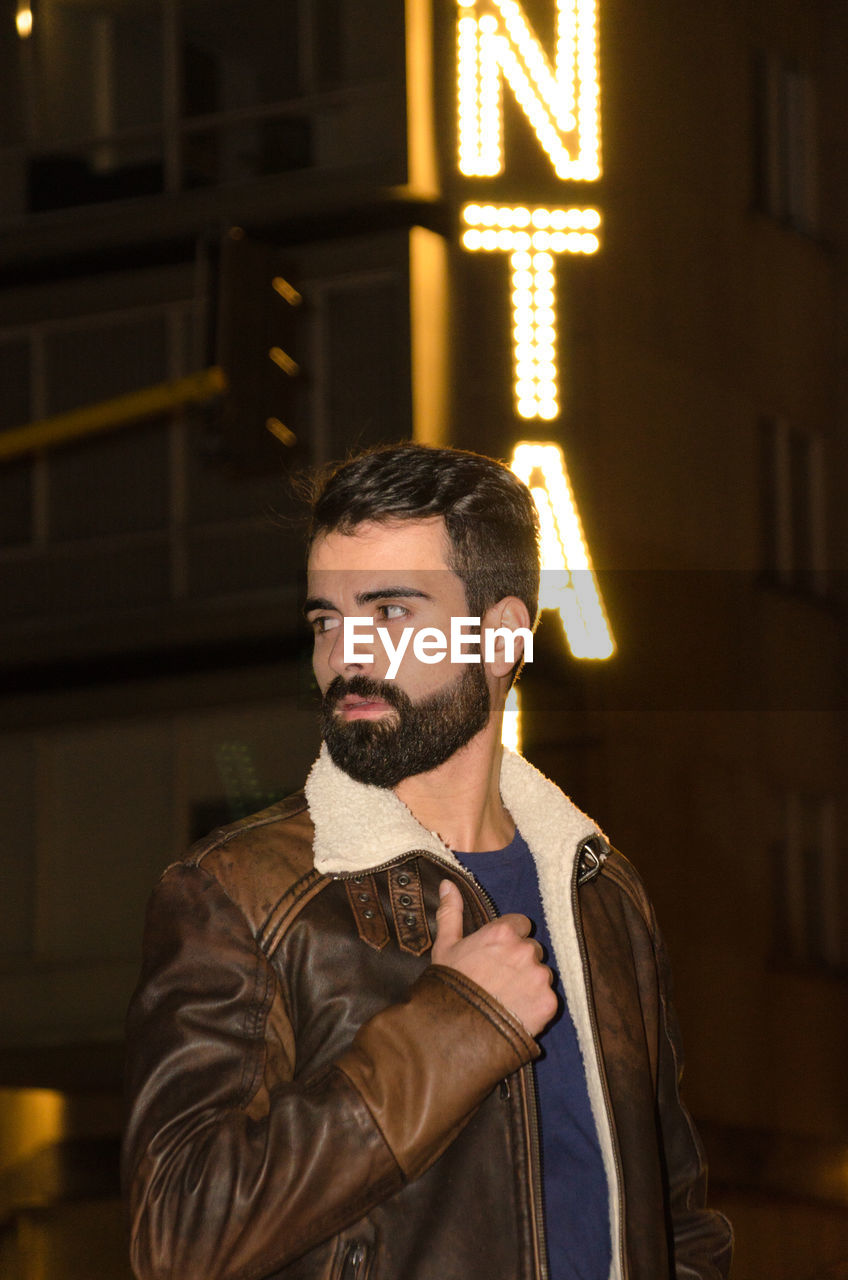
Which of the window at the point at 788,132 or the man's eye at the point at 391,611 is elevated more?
the window at the point at 788,132

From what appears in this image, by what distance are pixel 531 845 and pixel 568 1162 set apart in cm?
59

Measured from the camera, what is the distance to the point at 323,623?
2.86 metres

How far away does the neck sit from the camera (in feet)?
9.47

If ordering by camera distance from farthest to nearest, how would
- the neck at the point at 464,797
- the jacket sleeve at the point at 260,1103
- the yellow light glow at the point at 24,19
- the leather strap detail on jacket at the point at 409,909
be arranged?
the yellow light glow at the point at 24,19, the neck at the point at 464,797, the leather strap detail on jacket at the point at 409,909, the jacket sleeve at the point at 260,1103

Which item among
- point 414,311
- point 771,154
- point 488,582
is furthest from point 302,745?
point 488,582

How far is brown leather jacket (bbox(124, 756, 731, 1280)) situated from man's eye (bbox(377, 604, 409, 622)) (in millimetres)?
280

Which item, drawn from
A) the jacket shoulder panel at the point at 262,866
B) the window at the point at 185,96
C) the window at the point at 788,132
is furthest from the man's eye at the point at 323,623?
the window at the point at 788,132

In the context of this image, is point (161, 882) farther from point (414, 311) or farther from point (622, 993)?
point (414, 311)

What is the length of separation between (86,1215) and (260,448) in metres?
4.79

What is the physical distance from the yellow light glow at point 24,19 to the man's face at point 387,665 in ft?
44.1

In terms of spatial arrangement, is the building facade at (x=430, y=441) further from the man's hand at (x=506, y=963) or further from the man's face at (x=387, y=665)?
the man's hand at (x=506, y=963)

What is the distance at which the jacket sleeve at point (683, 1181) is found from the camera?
9.69 feet

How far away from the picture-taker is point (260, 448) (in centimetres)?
721

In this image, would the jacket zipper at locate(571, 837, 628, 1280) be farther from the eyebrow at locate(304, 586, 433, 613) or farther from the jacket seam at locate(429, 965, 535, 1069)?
the eyebrow at locate(304, 586, 433, 613)
